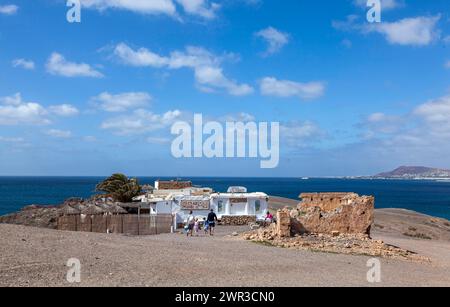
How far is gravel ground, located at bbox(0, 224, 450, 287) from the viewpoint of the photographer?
14219mm

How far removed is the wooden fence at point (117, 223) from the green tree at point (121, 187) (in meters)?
21.5

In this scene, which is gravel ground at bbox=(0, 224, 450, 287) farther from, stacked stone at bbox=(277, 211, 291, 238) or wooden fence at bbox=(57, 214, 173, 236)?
wooden fence at bbox=(57, 214, 173, 236)

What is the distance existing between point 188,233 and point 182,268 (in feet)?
46.1

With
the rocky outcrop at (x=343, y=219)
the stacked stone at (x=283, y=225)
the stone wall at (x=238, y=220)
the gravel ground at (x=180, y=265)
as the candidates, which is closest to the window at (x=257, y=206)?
the stone wall at (x=238, y=220)

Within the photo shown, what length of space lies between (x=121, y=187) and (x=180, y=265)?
37.4 metres

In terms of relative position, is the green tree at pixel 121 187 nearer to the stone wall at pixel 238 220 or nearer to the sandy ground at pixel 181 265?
the stone wall at pixel 238 220

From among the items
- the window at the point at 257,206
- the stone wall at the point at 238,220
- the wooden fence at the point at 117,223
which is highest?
the window at the point at 257,206

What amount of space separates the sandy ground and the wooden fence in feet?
21.2

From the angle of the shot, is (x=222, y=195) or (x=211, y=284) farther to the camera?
(x=222, y=195)

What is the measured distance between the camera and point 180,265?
666 inches

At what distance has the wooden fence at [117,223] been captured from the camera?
29625mm

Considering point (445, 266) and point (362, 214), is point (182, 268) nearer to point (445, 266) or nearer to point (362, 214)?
point (445, 266)
